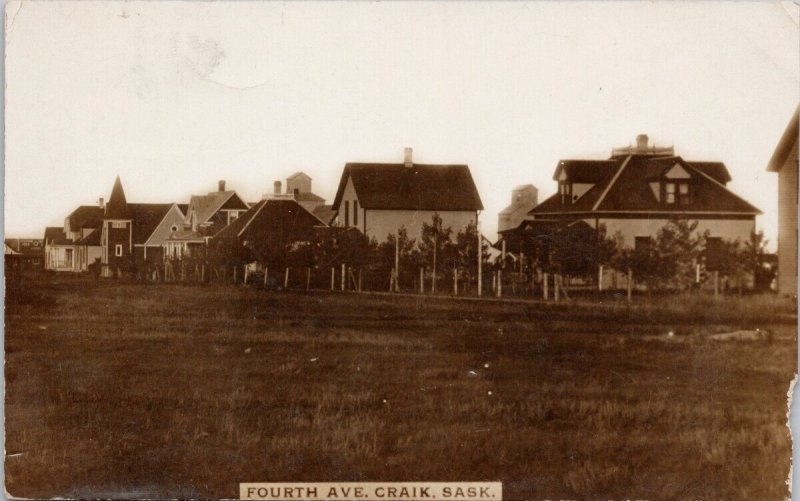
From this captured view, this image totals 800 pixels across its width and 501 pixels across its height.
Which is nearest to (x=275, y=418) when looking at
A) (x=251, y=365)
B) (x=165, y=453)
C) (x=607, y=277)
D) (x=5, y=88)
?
(x=251, y=365)

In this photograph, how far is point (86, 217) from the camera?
452cm

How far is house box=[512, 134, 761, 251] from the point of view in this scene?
4.38 meters

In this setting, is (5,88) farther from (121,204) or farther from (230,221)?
(230,221)

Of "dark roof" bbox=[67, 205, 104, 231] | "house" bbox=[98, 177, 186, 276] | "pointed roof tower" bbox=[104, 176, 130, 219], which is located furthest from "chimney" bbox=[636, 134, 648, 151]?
"dark roof" bbox=[67, 205, 104, 231]

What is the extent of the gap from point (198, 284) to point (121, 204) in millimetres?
617

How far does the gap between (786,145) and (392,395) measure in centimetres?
254

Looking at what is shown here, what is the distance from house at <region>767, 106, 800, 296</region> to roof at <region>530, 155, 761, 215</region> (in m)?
0.16

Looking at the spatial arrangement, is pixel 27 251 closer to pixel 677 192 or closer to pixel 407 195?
pixel 407 195

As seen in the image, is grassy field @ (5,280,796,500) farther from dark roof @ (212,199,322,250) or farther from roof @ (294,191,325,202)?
roof @ (294,191,325,202)

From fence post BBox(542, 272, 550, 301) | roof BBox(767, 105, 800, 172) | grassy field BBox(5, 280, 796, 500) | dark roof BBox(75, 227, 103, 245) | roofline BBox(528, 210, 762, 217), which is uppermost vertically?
roof BBox(767, 105, 800, 172)

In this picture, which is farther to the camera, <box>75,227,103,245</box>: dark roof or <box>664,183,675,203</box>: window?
<box>75,227,103,245</box>: dark roof

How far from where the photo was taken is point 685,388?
4.43m

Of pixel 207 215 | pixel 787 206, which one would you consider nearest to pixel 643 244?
pixel 787 206

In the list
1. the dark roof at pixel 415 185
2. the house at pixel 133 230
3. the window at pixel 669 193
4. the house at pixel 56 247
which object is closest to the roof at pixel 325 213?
the dark roof at pixel 415 185
